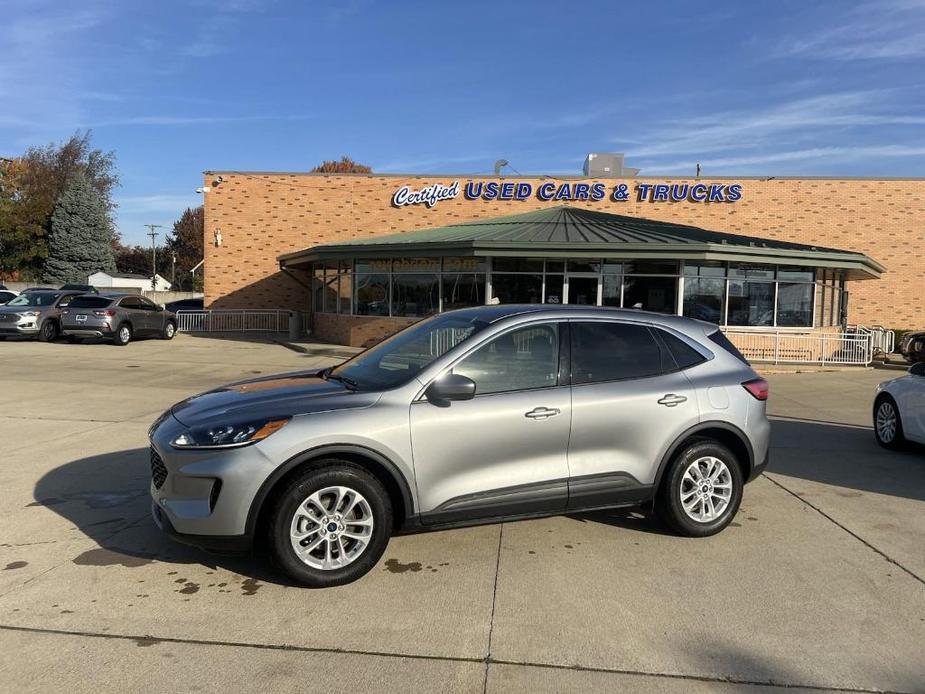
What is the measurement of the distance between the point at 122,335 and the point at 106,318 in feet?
2.30

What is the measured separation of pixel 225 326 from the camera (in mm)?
28031

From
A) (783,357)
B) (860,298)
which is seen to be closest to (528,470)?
(783,357)

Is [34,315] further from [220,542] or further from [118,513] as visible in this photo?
[220,542]

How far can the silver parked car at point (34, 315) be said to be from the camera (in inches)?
797

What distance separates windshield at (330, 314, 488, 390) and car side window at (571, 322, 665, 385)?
689 millimetres

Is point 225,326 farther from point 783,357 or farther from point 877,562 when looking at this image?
point 877,562

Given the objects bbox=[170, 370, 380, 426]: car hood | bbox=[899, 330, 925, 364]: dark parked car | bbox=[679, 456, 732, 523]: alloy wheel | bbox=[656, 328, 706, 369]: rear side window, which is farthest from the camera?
bbox=[899, 330, 925, 364]: dark parked car

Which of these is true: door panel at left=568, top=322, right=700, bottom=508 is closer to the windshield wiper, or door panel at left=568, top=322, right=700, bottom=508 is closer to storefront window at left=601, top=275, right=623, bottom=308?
the windshield wiper

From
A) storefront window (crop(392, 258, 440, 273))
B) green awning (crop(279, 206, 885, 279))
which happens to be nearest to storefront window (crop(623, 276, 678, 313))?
green awning (crop(279, 206, 885, 279))

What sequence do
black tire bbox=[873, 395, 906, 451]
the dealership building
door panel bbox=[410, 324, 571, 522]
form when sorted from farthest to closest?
the dealership building
black tire bbox=[873, 395, 906, 451]
door panel bbox=[410, 324, 571, 522]

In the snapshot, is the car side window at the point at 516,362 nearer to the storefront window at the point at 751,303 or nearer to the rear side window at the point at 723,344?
the rear side window at the point at 723,344

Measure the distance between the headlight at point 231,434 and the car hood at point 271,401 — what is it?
0.06 meters

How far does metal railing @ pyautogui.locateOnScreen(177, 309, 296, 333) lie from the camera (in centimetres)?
2759

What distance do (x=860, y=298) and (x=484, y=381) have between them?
1073 inches
